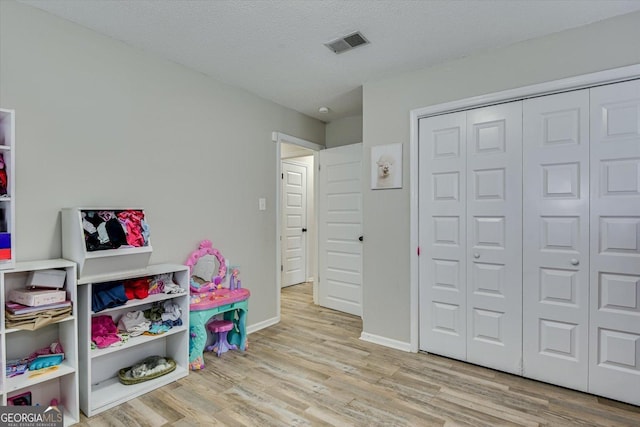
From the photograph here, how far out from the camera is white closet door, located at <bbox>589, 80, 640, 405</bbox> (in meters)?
2.13

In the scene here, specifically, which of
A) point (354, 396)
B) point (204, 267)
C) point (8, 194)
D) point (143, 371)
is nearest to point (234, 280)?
point (204, 267)

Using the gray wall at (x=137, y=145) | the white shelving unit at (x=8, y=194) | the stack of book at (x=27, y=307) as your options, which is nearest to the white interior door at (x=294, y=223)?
the gray wall at (x=137, y=145)

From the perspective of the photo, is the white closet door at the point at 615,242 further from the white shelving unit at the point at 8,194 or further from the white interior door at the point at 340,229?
the white shelving unit at the point at 8,194

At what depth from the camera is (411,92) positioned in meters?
2.98

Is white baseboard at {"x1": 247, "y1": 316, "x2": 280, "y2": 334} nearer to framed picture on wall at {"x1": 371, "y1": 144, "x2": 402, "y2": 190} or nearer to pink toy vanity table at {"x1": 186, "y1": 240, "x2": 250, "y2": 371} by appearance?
pink toy vanity table at {"x1": 186, "y1": 240, "x2": 250, "y2": 371}

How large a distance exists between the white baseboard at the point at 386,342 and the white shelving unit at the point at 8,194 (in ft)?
8.97

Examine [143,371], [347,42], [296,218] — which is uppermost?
[347,42]

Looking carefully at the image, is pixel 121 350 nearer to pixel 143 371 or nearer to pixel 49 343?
pixel 143 371

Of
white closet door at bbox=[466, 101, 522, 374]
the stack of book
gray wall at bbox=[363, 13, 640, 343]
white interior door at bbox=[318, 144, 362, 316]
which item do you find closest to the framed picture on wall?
gray wall at bbox=[363, 13, 640, 343]

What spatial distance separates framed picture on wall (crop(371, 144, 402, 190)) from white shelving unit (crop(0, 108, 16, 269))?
2.58m

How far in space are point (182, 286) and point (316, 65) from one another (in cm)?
214

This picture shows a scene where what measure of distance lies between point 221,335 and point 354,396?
132 cm

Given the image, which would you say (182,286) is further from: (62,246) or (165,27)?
(165,27)

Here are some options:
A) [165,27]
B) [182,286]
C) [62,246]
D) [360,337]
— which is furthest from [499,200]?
[62,246]
